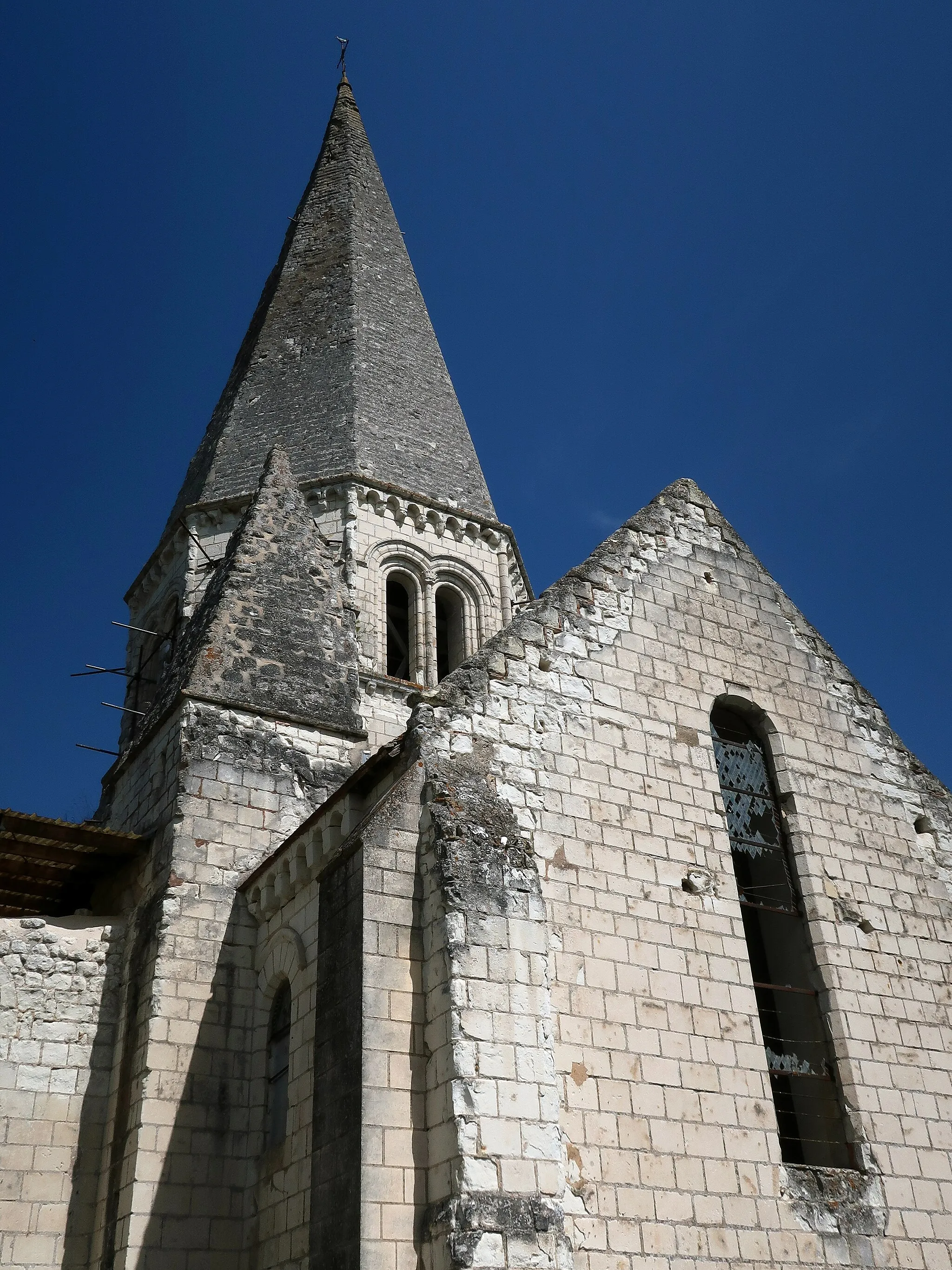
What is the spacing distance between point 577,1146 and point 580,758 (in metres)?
2.53

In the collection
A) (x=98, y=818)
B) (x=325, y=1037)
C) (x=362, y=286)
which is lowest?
(x=325, y=1037)

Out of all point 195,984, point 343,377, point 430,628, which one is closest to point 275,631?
point 195,984

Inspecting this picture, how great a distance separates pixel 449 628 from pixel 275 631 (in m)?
7.98

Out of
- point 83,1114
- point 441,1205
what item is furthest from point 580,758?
point 83,1114

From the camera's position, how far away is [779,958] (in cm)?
892

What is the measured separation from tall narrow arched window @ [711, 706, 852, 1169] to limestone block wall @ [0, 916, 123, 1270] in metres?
4.75

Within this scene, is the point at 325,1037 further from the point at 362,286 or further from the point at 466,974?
the point at 362,286

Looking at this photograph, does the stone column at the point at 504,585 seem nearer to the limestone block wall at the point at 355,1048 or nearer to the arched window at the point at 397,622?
the arched window at the point at 397,622

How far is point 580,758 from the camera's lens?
26.9ft

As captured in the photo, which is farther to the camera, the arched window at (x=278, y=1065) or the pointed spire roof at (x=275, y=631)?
the pointed spire roof at (x=275, y=631)

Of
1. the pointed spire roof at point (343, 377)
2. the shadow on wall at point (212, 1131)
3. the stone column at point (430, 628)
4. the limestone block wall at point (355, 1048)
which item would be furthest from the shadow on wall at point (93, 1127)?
the pointed spire roof at point (343, 377)

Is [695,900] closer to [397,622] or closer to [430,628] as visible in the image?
[430,628]

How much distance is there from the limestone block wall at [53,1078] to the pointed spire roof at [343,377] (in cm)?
1053

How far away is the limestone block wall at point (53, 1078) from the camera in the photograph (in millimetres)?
8047
